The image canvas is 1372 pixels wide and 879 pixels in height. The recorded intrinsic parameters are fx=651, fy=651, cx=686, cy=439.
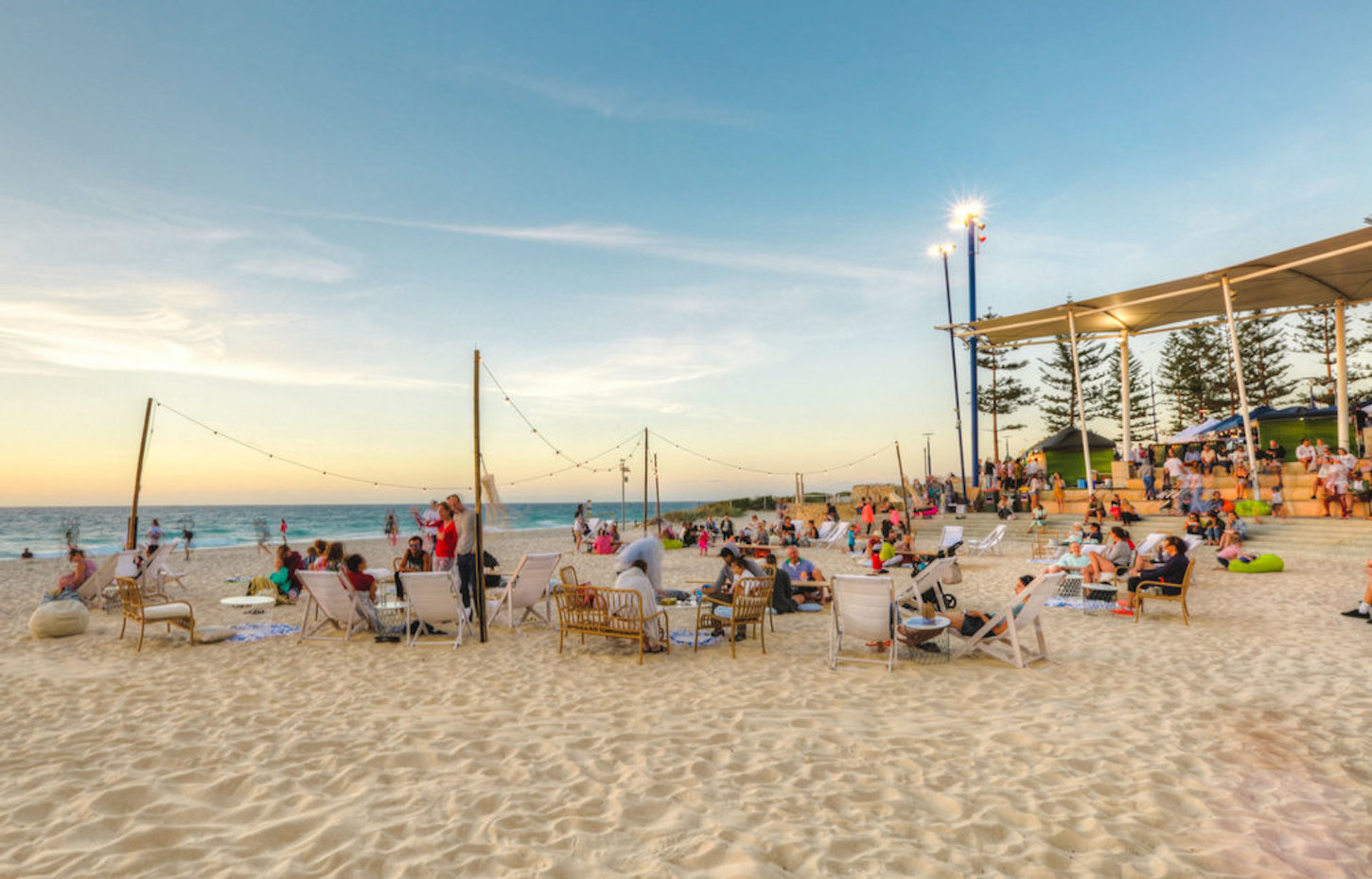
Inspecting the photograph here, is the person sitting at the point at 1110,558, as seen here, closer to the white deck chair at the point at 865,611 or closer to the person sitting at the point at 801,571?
the person sitting at the point at 801,571

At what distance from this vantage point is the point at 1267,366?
117ft

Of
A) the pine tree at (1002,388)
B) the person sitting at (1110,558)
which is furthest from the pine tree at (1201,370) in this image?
the person sitting at (1110,558)

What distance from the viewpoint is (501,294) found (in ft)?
57.0

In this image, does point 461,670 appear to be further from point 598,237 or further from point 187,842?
point 598,237

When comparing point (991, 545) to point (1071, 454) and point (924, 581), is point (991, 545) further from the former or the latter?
point (1071, 454)

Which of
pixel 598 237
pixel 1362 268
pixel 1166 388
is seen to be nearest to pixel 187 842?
pixel 598 237

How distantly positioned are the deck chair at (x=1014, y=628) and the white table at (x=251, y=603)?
7970 mm

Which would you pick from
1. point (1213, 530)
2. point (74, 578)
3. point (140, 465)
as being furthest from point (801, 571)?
point (140, 465)

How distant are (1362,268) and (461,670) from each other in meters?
20.0

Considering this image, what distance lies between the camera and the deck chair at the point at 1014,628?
564cm

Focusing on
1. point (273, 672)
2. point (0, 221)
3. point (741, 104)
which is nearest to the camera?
point (273, 672)

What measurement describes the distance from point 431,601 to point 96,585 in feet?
18.7

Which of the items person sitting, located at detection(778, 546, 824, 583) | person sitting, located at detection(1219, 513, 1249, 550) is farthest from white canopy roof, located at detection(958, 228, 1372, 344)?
person sitting, located at detection(778, 546, 824, 583)

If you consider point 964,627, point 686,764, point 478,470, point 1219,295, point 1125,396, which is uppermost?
point 1219,295
